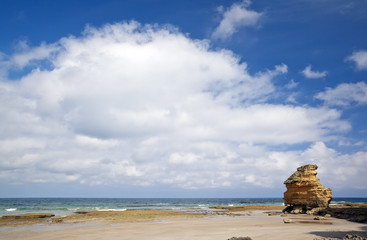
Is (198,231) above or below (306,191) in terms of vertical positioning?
below

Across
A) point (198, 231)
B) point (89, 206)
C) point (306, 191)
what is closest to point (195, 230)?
point (198, 231)

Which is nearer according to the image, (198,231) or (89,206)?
(198,231)

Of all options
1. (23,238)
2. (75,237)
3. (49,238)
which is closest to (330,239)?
(75,237)

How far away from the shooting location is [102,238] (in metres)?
15.1

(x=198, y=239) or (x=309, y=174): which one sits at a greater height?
(x=309, y=174)

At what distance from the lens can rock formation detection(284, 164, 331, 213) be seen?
31.1 meters

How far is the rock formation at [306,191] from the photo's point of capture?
3109 centimetres

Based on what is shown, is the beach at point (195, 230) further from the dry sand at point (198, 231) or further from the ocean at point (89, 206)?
the ocean at point (89, 206)

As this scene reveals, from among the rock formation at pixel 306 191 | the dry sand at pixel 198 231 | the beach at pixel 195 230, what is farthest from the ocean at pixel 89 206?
the dry sand at pixel 198 231

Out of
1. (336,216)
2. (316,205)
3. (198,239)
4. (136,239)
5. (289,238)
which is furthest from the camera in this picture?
(316,205)

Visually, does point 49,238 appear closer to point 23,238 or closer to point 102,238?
point 23,238

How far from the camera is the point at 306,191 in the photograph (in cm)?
3186

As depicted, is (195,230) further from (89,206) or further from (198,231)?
(89,206)

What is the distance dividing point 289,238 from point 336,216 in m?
17.3
